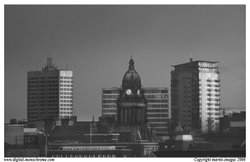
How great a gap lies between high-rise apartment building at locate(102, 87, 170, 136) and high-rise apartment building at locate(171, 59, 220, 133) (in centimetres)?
13

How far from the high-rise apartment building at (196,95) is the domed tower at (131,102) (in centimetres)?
50

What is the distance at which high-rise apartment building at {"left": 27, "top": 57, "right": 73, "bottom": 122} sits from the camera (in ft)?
120

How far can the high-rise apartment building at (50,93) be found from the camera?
3662 cm

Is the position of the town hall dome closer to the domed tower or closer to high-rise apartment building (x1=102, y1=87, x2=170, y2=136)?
the domed tower

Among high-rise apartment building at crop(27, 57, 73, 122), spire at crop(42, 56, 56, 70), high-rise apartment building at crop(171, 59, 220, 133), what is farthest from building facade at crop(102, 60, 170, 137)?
spire at crop(42, 56, 56, 70)

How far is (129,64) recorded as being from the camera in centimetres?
3666

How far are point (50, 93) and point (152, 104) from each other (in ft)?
5.28

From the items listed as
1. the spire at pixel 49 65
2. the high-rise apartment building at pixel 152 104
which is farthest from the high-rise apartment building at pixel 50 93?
the high-rise apartment building at pixel 152 104

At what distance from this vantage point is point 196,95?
121 ft

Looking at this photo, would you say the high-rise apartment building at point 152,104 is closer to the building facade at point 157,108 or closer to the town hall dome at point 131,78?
the building facade at point 157,108

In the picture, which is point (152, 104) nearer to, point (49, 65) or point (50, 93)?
point (50, 93)

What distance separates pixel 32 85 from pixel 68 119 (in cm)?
78

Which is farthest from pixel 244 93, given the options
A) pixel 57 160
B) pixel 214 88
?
pixel 57 160
